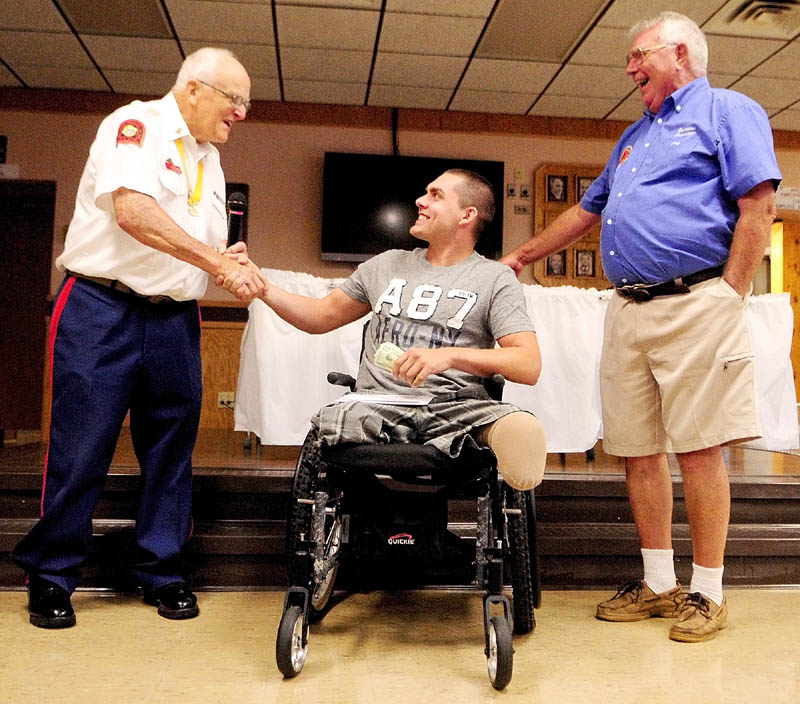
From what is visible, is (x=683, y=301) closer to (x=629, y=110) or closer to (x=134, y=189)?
(x=134, y=189)

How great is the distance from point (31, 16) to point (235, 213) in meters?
3.54

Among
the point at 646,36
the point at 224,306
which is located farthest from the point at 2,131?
the point at 646,36

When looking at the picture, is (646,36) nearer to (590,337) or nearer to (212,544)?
(590,337)

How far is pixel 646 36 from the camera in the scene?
1.91m

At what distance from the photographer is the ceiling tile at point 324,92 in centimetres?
545

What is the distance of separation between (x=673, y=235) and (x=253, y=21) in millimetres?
3459

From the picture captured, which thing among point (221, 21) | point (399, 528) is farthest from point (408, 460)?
point (221, 21)

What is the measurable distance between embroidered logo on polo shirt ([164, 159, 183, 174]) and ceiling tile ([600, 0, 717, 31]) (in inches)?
126

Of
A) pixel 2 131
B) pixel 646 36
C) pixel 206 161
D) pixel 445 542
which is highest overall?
pixel 2 131

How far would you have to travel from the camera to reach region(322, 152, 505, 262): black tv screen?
18.9 ft

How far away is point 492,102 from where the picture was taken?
5734mm

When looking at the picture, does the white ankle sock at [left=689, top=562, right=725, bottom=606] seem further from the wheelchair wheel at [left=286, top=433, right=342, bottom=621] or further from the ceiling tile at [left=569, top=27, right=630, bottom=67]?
the ceiling tile at [left=569, top=27, right=630, bottom=67]

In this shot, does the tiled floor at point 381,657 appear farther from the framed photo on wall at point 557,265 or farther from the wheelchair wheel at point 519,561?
the framed photo on wall at point 557,265

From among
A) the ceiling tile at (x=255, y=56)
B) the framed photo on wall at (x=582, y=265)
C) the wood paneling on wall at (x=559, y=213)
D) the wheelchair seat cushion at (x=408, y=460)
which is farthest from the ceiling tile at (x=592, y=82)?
the wheelchair seat cushion at (x=408, y=460)
